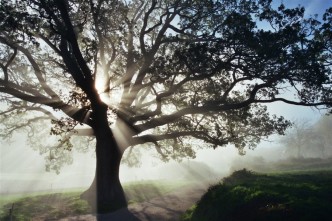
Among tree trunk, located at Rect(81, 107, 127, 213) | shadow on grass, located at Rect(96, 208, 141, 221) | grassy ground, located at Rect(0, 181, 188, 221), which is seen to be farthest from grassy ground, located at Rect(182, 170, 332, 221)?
grassy ground, located at Rect(0, 181, 188, 221)

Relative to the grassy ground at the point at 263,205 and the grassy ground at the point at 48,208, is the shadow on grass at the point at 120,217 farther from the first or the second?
the grassy ground at the point at 48,208

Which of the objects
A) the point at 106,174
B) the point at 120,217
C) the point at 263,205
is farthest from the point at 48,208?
the point at 263,205

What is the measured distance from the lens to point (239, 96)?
27812mm

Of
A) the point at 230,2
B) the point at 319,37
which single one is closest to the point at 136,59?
the point at 230,2

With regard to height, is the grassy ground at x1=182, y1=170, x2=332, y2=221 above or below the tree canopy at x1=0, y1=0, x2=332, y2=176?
below

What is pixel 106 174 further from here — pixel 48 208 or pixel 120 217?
pixel 120 217

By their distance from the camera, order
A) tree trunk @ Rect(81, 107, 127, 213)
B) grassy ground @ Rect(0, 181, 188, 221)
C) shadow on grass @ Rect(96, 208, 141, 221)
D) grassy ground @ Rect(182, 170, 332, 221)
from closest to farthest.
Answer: grassy ground @ Rect(182, 170, 332, 221)
shadow on grass @ Rect(96, 208, 141, 221)
grassy ground @ Rect(0, 181, 188, 221)
tree trunk @ Rect(81, 107, 127, 213)

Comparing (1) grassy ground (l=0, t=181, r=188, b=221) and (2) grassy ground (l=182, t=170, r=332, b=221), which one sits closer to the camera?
(2) grassy ground (l=182, t=170, r=332, b=221)

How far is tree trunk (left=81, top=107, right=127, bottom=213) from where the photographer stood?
77.6 ft

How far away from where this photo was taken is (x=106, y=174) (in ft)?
80.3

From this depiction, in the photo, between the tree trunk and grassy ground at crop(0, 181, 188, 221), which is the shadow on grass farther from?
grassy ground at crop(0, 181, 188, 221)

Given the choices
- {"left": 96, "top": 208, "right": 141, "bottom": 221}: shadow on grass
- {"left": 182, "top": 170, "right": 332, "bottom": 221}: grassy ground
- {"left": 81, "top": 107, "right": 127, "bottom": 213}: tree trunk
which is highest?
{"left": 81, "top": 107, "right": 127, "bottom": 213}: tree trunk

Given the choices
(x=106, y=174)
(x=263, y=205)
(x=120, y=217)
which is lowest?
(x=120, y=217)

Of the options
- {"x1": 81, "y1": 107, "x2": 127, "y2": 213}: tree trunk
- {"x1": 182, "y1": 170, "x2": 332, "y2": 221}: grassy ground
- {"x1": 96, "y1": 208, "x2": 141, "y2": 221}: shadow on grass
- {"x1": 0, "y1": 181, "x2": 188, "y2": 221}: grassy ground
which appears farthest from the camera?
{"x1": 81, "y1": 107, "x2": 127, "y2": 213}: tree trunk
